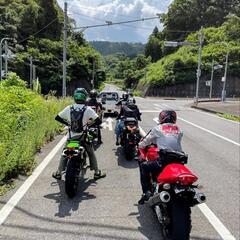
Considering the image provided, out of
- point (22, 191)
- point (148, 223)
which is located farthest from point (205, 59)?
point (148, 223)

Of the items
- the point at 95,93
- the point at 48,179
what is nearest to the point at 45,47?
the point at 95,93

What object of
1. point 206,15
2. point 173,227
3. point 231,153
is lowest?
point 231,153

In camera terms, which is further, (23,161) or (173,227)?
(23,161)

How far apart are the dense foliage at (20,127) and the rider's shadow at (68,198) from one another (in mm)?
1059

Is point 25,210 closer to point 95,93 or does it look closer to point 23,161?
point 23,161

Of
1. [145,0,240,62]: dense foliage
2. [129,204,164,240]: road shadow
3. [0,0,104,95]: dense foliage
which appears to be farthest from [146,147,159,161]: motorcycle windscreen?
[145,0,240,62]: dense foliage

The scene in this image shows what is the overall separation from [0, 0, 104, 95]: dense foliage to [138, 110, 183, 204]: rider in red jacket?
65731 millimetres

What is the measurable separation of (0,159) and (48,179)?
1112 millimetres

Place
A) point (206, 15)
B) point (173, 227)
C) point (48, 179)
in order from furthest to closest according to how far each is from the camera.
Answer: point (206, 15)
point (48, 179)
point (173, 227)

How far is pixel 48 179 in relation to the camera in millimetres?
8375

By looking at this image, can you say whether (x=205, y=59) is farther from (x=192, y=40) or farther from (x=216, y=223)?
(x=216, y=223)


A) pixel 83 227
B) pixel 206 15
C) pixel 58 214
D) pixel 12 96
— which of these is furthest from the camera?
pixel 206 15

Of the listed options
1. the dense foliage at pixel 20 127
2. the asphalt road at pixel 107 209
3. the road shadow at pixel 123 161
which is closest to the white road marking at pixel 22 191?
the asphalt road at pixel 107 209

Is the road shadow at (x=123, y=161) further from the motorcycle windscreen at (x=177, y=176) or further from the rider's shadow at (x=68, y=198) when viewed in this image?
the motorcycle windscreen at (x=177, y=176)
